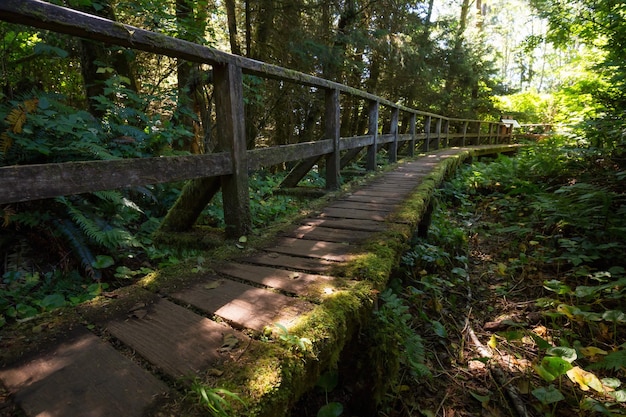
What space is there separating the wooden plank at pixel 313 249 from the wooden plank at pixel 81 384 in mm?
1291

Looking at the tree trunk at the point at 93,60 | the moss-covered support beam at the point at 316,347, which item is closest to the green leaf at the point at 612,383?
the moss-covered support beam at the point at 316,347

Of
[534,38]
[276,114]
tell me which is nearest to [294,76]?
[276,114]

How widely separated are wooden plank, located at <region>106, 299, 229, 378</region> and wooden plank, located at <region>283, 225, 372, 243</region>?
51.2 inches

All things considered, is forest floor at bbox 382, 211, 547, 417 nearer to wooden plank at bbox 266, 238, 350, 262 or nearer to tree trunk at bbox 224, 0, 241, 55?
wooden plank at bbox 266, 238, 350, 262

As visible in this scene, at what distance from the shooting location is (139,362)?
1264 millimetres

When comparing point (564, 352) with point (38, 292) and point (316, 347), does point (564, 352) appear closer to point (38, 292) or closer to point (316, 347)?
point (316, 347)

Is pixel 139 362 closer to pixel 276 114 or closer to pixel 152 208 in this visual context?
pixel 152 208

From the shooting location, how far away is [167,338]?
140cm

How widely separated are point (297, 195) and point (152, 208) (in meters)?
1.66

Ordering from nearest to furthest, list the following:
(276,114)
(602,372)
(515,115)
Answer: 1. (602,372)
2. (276,114)
3. (515,115)

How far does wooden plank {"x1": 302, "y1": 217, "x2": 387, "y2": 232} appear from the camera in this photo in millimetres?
2964

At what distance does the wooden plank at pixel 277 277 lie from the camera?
185 centimetres

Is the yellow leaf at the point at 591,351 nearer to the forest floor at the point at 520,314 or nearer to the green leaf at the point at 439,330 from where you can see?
the forest floor at the point at 520,314

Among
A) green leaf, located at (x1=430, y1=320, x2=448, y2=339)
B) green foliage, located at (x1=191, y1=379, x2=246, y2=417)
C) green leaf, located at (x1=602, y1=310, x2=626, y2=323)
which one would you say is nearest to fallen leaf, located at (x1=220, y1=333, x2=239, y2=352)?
green foliage, located at (x1=191, y1=379, x2=246, y2=417)
